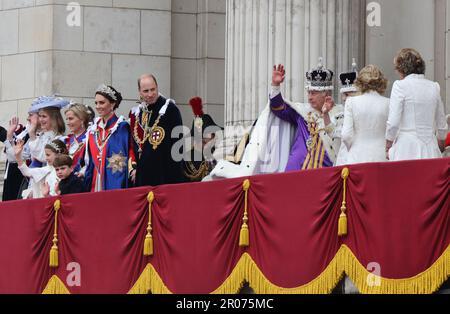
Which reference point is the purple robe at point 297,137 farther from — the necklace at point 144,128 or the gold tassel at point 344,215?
the gold tassel at point 344,215

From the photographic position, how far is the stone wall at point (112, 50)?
28125mm

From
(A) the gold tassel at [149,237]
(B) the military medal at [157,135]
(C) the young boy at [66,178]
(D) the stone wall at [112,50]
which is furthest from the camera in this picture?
(D) the stone wall at [112,50]

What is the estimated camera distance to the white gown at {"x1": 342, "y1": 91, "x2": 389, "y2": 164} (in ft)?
65.9

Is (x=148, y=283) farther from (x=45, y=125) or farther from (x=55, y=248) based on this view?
(x=45, y=125)

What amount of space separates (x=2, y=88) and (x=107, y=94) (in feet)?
16.8

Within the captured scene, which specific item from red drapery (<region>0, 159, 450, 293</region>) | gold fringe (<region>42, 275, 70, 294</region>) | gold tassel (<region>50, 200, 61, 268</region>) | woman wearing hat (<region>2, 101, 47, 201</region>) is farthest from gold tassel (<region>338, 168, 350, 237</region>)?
woman wearing hat (<region>2, 101, 47, 201</region>)

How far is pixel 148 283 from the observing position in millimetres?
21422

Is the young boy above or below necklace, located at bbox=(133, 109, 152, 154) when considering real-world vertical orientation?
below

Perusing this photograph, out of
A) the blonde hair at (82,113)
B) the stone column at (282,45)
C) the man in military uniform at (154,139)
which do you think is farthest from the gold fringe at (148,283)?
the blonde hair at (82,113)

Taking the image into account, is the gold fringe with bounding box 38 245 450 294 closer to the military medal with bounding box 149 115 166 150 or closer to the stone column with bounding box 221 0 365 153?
the military medal with bounding box 149 115 166 150

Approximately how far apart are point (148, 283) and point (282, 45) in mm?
3755

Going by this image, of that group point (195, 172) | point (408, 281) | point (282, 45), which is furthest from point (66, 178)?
point (408, 281)

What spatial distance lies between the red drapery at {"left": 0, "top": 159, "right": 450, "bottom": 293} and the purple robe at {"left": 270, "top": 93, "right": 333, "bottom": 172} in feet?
4.34

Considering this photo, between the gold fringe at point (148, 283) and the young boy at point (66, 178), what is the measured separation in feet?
6.51
